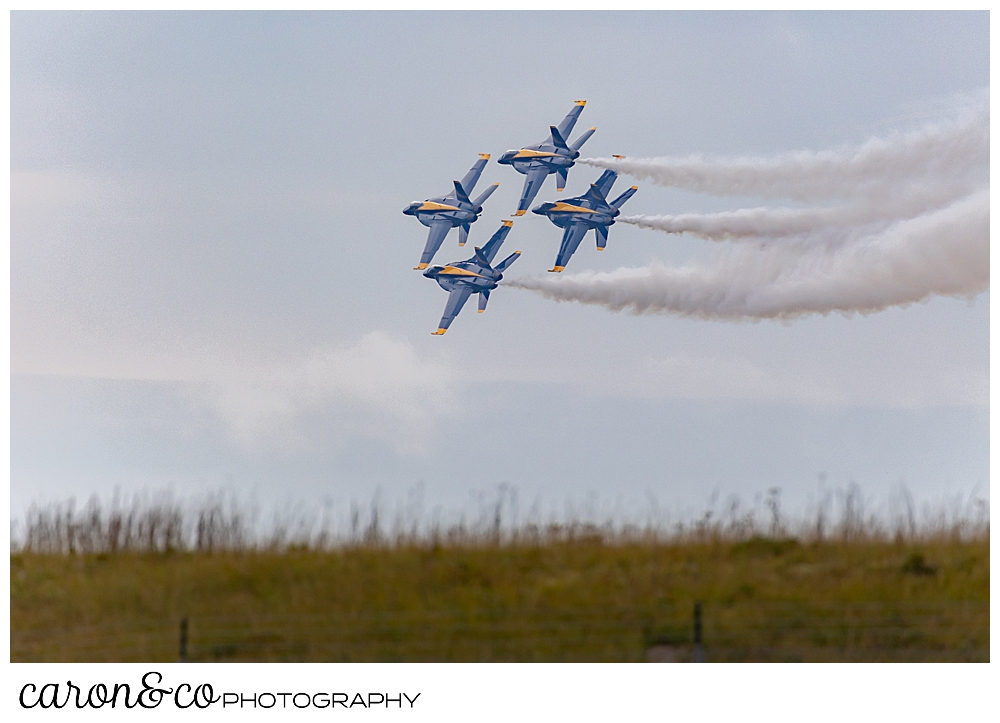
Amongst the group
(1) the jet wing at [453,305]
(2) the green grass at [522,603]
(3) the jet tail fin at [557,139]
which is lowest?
(2) the green grass at [522,603]

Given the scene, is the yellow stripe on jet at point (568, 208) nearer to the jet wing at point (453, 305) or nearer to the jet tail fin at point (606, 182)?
the jet tail fin at point (606, 182)

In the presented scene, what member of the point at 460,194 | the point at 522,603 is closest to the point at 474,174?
the point at 460,194

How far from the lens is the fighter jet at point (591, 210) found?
2745 centimetres

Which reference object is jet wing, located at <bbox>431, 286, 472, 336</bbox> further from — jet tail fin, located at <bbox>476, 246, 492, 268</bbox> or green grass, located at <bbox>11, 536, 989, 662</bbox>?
green grass, located at <bbox>11, 536, 989, 662</bbox>

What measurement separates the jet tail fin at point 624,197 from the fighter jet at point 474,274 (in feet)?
9.33

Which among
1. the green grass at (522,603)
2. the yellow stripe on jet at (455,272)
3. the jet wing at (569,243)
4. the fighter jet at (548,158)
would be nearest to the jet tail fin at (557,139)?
the fighter jet at (548,158)

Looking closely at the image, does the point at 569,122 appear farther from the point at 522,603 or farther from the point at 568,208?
the point at 522,603

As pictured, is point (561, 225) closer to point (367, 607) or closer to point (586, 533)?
point (586, 533)

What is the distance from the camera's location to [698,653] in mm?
12844

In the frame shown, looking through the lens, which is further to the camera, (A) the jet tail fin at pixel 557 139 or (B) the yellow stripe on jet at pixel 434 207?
(B) the yellow stripe on jet at pixel 434 207
